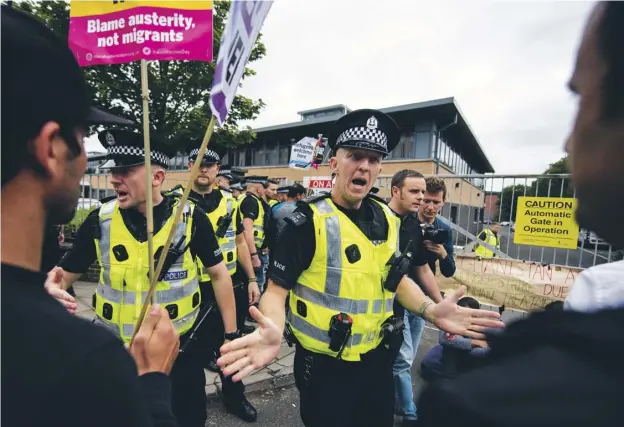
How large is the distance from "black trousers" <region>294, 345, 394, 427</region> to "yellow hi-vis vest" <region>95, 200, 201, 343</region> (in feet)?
2.97

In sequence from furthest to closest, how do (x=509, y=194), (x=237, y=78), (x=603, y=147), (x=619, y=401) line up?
(x=509, y=194) < (x=237, y=78) < (x=603, y=147) < (x=619, y=401)

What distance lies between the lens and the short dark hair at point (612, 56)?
589 mm

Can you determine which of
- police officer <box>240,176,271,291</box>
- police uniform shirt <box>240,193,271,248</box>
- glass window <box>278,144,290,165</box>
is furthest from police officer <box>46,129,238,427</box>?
glass window <box>278,144,290,165</box>

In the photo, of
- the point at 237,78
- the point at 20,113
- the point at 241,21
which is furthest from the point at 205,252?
the point at 20,113

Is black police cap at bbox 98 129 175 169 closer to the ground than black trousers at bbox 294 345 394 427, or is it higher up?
Answer: higher up

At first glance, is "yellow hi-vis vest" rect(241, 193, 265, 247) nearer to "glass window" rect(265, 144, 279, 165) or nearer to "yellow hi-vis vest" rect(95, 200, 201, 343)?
"yellow hi-vis vest" rect(95, 200, 201, 343)

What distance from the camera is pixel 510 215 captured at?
16.1 ft

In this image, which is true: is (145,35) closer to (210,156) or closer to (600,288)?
(600,288)

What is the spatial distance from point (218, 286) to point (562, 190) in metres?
4.61

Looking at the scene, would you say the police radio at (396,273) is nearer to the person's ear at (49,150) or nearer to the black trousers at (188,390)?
the black trousers at (188,390)

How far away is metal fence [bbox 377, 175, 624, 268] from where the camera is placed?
15.2ft

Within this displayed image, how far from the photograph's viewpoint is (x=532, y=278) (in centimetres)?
448

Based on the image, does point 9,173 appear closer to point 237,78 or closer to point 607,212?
point 237,78

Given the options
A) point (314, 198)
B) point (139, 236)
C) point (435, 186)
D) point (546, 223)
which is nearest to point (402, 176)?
point (435, 186)
